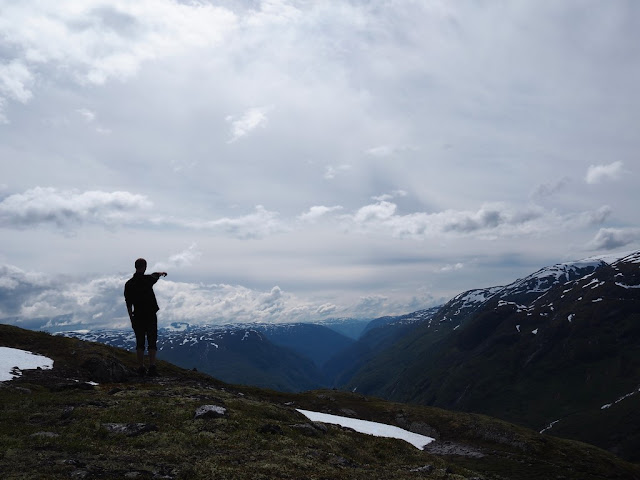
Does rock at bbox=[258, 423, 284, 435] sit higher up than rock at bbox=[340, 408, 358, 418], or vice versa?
rock at bbox=[258, 423, 284, 435]

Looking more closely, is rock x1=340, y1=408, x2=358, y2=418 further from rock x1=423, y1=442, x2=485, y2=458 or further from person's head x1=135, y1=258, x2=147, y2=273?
person's head x1=135, y1=258, x2=147, y2=273

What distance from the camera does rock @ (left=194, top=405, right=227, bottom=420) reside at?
21.9m

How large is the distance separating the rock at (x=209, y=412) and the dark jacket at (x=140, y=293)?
6650 mm

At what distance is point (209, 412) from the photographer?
2220 centimetres

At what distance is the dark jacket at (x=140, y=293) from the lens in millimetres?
24359

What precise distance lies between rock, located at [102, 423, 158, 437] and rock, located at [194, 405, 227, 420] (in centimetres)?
282

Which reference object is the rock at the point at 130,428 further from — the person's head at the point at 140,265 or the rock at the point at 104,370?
the rock at the point at 104,370

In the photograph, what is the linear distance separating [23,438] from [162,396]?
9.78 metres

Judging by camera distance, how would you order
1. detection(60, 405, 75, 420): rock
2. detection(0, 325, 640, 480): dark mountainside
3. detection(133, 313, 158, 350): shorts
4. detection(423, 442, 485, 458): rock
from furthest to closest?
detection(423, 442, 485, 458): rock
detection(133, 313, 158, 350): shorts
detection(60, 405, 75, 420): rock
detection(0, 325, 640, 480): dark mountainside

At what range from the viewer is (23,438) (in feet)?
54.6

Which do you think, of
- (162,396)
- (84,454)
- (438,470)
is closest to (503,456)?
(438,470)

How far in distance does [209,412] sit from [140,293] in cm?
793

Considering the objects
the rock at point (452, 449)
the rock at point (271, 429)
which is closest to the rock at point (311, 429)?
the rock at point (271, 429)

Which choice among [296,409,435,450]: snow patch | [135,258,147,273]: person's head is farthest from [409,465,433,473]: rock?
[296,409,435,450]: snow patch
